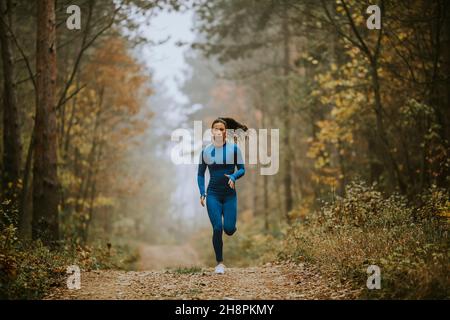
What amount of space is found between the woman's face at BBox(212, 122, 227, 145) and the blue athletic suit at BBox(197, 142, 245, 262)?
122 millimetres

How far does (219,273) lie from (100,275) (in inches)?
Answer: 89.9

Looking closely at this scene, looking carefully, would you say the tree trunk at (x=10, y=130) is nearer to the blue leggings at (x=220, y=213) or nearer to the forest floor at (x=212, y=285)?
the forest floor at (x=212, y=285)

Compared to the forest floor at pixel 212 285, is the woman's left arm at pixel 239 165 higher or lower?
higher

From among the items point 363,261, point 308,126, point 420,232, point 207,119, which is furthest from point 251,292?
point 207,119

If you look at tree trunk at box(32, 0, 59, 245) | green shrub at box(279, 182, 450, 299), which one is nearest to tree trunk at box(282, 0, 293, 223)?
green shrub at box(279, 182, 450, 299)

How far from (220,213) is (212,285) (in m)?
1.34

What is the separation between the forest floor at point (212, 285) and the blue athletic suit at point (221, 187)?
31.1 inches

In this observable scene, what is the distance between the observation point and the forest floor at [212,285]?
5.96m

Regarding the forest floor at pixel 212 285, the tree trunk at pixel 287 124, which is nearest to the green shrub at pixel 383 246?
the forest floor at pixel 212 285

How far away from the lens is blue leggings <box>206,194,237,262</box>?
24.4ft

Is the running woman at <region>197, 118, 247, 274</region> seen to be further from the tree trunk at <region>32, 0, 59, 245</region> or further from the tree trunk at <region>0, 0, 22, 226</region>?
the tree trunk at <region>0, 0, 22, 226</region>

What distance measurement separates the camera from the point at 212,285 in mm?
6738

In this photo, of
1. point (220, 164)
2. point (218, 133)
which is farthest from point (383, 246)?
point (218, 133)
